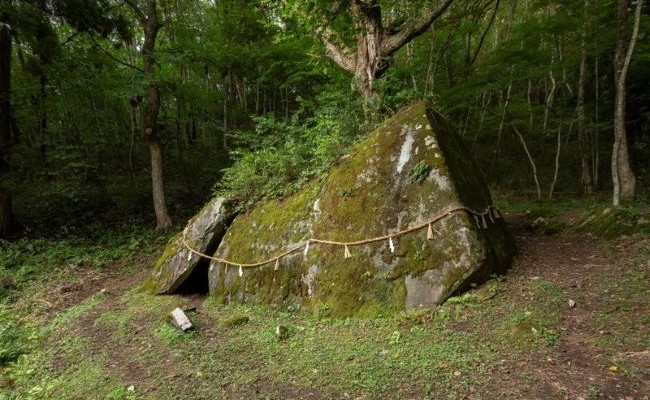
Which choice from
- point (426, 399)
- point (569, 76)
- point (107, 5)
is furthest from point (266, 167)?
point (569, 76)

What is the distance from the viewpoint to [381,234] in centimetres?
507

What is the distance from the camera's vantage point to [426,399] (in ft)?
9.86

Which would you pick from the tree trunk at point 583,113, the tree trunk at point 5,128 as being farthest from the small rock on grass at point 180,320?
the tree trunk at point 583,113

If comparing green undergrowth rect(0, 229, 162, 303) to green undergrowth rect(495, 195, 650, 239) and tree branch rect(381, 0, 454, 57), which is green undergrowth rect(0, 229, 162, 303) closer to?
tree branch rect(381, 0, 454, 57)

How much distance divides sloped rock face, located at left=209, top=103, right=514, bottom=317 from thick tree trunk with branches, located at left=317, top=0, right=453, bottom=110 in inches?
76.2

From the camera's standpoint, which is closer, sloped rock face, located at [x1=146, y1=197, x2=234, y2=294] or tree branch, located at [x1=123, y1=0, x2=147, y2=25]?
sloped rock face, located at [x1=146, y1=197, x2=234, y2=294]

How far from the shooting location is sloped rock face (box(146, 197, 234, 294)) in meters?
6.88

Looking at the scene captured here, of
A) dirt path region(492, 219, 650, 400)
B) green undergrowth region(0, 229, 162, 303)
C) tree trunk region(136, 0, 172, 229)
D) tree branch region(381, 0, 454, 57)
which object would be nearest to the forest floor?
dirt path region(492, 219, 650, 400)

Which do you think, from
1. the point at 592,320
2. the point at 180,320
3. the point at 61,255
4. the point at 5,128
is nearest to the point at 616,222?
the point at 592,320

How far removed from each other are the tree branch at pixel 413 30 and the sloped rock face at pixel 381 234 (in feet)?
7.12

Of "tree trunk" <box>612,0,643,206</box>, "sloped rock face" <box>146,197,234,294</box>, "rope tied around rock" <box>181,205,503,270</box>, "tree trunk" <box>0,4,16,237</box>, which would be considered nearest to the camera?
"rope tied around rock" <box>181,205,503,270</box>

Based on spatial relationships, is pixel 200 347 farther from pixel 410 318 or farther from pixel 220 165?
pixel 220 165

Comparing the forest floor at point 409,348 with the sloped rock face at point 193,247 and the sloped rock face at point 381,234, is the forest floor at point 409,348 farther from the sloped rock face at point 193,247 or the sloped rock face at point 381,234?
the sloped rock face at point 193,247

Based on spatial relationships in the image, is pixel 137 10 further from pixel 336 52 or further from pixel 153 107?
pixel 336 52
